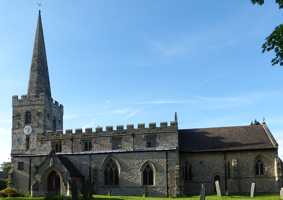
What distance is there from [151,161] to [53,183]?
10428 mm

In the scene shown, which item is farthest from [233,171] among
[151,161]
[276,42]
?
[276,42]

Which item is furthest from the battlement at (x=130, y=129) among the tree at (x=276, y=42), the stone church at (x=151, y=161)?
the tree at (x=276, y=42)

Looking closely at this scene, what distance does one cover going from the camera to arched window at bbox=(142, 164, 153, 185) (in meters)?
40.2

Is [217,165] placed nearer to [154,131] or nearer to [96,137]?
[154,131]

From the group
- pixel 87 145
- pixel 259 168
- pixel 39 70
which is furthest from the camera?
pixel 39 70

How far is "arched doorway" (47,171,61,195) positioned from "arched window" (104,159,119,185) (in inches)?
195

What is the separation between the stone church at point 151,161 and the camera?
3925cm

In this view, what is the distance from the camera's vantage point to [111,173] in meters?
41.2

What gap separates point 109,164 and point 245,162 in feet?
46.3

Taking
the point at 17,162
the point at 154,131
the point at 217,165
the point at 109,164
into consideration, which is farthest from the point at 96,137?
the point at 217,165

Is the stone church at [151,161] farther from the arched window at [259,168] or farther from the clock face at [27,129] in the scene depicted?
the clock face at [27,129]

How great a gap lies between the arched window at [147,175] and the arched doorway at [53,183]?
347 inches

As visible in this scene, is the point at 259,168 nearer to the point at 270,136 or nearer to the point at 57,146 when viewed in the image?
the point at 270,136

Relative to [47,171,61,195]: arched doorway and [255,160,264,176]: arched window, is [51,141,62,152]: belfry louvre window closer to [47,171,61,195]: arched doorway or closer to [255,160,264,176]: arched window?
[47,171,61,195]: arched doorway
